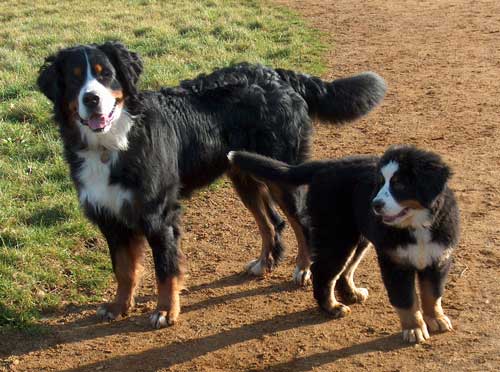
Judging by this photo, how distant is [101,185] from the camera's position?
5141 millimetres

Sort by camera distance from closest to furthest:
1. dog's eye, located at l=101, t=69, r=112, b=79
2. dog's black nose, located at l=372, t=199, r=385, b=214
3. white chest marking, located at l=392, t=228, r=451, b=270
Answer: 1. dog's black nose, located at l=372, t=199, r=385, b=214
2. white chest marking, located at l=392, t=228, r=451, b=270
3. dog's eye, located at l=101, t=69, r=112, b=79

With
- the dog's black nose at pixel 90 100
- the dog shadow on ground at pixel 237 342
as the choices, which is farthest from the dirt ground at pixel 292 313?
the dog's black nose at pixel 90 100

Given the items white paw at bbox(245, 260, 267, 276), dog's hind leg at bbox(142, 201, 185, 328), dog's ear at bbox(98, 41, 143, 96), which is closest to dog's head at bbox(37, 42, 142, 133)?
dog's ear at bbox(98, 41, 143, 96)

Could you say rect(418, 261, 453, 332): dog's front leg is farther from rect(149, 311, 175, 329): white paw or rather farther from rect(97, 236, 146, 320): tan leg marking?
rect(97, 236, 146, 320): tan leg marking

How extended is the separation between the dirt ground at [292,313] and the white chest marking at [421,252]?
56cm

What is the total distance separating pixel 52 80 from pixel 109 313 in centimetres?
169

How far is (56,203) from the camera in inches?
274

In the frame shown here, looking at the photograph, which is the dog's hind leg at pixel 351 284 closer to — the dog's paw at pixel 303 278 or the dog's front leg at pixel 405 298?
the dog's paw at pixel 303 278

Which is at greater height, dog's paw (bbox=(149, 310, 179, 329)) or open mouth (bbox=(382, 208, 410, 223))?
open mouth (bbox=(382, 208, 410, 223))

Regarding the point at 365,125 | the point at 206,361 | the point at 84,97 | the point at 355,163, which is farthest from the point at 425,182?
the point at 365,125

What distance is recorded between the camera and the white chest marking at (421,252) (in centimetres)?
464

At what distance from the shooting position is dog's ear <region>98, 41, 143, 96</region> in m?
5.16

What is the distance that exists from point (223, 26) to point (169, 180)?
903 centimetres

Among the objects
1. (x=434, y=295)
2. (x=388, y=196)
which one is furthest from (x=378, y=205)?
(x=434, y=295)
